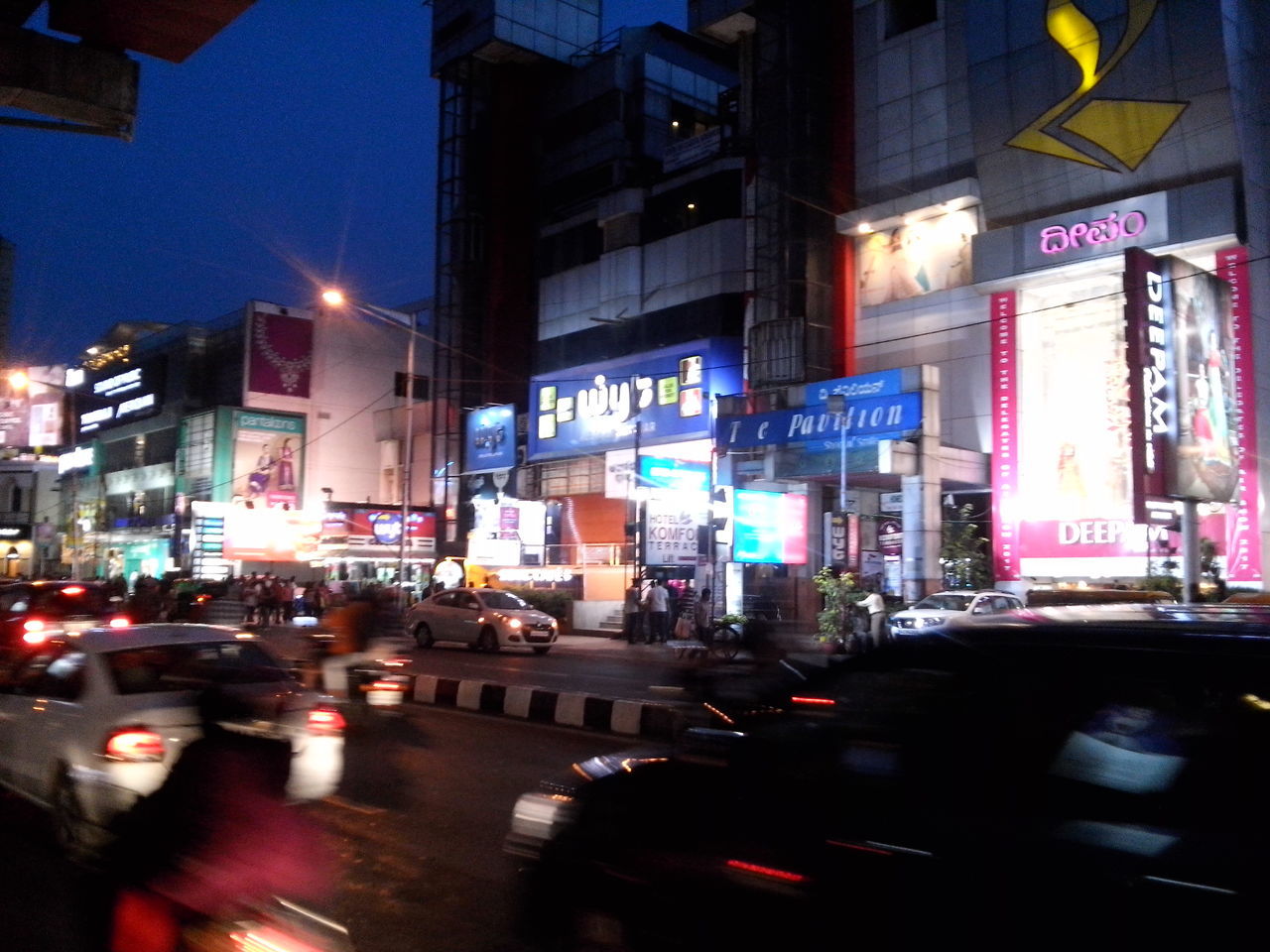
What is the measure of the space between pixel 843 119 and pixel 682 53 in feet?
65.2

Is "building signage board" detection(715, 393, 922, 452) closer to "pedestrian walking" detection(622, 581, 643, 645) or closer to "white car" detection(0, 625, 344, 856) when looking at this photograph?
"pedestrian walking" detection(622, 581, 643, 645)

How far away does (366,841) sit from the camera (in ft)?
25.9

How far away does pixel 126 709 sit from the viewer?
7.04 m

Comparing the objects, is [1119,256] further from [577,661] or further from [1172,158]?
[577,661]

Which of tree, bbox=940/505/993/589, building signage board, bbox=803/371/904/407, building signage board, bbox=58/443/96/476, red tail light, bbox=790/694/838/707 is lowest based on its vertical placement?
red tail light, bbox=790/694/838/707

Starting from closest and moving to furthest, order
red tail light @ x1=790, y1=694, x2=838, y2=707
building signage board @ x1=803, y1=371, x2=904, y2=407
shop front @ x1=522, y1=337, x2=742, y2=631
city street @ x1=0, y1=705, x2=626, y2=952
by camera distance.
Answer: red tail light @ x1=790, y1=694, x2=838, y2=707
city street @ x1=0, y1=705, x2=626, y2=952
building signage board @ x1=803, y1=371, x2=904, y2=407
shop front @ x1=522, y1=337, x2=742, y2=631

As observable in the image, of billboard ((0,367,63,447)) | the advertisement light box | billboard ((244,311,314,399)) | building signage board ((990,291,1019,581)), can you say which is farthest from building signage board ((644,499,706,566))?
billboard ((244,311,314,399))

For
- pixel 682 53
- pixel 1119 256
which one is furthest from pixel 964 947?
pixel 682 53

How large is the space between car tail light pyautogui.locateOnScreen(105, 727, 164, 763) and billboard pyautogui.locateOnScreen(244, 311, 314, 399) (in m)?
51.8

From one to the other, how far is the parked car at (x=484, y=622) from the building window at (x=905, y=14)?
845 inches

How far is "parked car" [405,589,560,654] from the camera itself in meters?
26.7

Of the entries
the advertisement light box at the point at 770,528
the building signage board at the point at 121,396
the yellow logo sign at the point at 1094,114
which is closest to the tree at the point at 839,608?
the advertisement light box at the point at 770,528

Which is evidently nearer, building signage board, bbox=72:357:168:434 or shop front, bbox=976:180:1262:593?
shop front, bbox=976:180:1262:593

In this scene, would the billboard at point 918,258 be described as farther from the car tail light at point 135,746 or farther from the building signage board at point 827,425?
the car tail light at point 135,746
